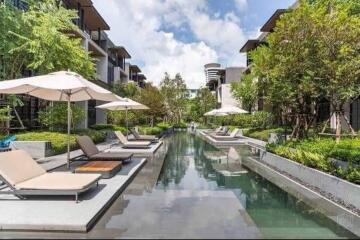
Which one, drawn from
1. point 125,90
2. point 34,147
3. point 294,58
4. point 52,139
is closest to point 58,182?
point 34,147

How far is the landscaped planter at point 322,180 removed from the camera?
799 cm

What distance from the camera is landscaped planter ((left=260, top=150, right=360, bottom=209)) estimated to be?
799cm

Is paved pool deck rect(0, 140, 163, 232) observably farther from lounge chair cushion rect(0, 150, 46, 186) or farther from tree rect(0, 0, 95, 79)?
tree rect(0, 0, 95, 79)

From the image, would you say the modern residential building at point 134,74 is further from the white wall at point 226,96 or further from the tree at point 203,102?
the white wall at point 226,96

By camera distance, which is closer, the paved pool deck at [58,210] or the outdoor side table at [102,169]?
the paved pool deck at [58,210]

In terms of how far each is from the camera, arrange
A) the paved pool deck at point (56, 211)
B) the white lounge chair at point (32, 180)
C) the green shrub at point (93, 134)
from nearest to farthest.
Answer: the paved pool deck at point (56, 211)
the white lounge chair at point (32, 180)
the green shrub at point (93, 134)

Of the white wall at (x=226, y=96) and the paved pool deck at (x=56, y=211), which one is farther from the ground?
the white wall at (x=226, y=96)

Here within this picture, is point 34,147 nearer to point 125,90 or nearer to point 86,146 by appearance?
point 86,146

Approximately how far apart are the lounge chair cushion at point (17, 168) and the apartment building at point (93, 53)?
15379 millimetres

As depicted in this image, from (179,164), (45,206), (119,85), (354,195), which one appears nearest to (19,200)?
(45,206)

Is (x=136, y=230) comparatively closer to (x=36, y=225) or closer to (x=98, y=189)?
(x=36, y=225)

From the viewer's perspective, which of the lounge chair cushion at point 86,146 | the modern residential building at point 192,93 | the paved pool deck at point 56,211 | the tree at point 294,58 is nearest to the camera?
the paved pool deck at point 56,211

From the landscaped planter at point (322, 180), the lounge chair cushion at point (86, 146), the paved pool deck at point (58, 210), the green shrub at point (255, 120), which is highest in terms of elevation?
the green shrub at point (255, 120)

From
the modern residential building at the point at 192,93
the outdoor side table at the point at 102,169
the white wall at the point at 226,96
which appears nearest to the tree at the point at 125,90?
the modern residential building at the point at 192,93
